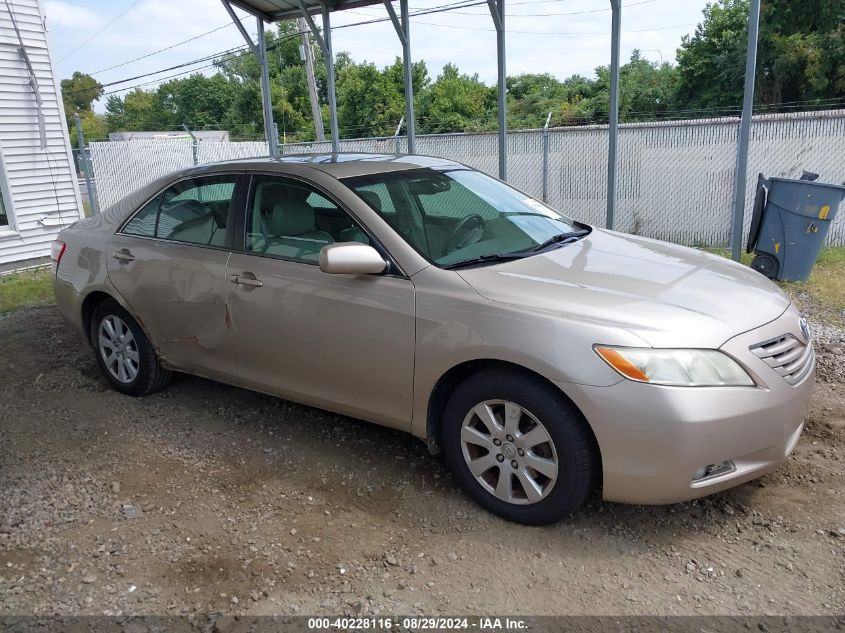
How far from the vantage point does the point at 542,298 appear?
2951 millimetres

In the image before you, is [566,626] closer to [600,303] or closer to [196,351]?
[600,303]

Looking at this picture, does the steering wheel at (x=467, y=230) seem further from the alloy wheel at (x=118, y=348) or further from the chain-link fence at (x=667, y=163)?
the chain-link fence at (x=667, y=163)

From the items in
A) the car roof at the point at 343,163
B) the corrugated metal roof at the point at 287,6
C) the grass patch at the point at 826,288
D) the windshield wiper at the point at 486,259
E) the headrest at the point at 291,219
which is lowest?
the grass patch at the point at 826,288

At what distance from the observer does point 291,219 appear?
12.6 feet

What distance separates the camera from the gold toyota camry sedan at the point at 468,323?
2725mm

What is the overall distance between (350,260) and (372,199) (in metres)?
0.53

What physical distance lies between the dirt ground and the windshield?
1198mm

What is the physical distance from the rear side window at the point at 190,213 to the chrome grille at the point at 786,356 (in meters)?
2.93

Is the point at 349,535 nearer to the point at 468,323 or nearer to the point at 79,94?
the point at 468,323

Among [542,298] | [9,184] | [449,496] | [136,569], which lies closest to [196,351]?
[136,569]

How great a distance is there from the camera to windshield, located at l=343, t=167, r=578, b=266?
3502 mm

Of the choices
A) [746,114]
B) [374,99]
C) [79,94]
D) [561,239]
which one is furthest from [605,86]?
[79,94]

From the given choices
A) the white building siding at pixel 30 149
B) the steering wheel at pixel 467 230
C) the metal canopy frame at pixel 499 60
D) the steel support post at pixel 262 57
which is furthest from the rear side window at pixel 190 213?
the white building siding at pixel 30 149

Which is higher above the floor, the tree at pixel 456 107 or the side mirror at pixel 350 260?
the tree at pixel 456 107
